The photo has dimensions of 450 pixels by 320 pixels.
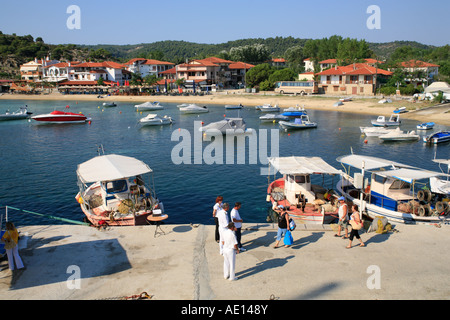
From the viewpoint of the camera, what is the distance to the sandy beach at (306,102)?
6419 centimetres

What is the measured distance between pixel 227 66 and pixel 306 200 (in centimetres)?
11172

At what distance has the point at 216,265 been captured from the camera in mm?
11898

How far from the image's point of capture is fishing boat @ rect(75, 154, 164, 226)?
17.2 m

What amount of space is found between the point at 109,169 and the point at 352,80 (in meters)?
86.0

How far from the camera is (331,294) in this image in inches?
402

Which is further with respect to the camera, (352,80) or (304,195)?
(352,80)

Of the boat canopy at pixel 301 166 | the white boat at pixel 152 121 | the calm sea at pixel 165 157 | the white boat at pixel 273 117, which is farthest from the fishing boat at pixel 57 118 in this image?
the boat canopy at pixel 301 166

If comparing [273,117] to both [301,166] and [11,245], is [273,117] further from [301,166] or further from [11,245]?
[11,245]

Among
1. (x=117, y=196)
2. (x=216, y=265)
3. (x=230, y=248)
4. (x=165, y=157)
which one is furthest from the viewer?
(x=165, y=157)

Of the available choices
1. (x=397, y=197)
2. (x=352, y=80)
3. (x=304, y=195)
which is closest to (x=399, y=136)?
(x=397, y=197)

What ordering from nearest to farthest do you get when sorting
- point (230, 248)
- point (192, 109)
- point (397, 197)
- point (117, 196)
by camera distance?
point (230, 248) → point (397, 197) → point (117, 196) → point (192, 109)

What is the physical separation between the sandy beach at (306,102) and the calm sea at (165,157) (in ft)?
16.4

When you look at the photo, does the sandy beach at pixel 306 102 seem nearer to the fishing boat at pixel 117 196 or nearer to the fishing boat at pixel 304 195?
the fishing boat at pixel 304 195
